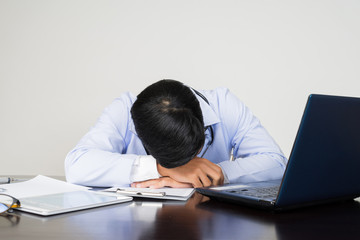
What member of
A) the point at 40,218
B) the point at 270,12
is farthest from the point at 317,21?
the point at 40,218

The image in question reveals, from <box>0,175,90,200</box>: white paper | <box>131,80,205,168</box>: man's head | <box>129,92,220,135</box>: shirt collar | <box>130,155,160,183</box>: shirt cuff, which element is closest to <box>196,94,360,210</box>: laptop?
<box>131,80,205,168</box>: man's head

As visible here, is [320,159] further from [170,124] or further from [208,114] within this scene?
[208,114]

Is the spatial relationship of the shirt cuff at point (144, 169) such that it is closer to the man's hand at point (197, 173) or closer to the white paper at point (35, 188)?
the man's hand at point (197, 173)

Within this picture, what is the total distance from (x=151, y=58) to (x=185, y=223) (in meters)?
2.32

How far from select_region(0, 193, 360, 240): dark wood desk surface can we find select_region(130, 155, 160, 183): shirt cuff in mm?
300

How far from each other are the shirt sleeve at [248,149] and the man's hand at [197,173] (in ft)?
0.27

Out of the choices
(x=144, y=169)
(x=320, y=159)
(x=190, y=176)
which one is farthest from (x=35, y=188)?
(x=320, y=159)

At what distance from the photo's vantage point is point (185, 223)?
676 millimetres

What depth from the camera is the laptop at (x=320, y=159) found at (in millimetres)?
651

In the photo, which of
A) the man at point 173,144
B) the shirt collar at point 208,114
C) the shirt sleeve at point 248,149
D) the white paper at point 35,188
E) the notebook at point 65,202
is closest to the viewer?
the notebook at point 65,202

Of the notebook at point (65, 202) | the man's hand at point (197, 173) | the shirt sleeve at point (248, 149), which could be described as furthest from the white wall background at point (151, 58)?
the notebook at point (65, 202)

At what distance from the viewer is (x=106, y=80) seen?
9.53ft

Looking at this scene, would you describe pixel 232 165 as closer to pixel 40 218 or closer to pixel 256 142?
pixel 256 142

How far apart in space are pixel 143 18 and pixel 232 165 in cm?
193
